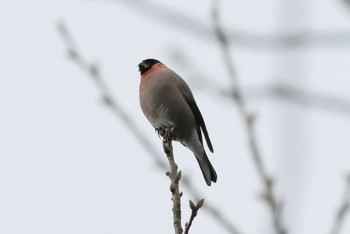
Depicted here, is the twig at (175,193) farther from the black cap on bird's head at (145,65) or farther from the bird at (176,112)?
the black cap on bird's head at (145,65)

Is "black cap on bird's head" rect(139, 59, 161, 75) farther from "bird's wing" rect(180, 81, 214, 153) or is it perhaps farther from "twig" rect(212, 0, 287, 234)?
"twig" rect(212, 0, 287, 234)

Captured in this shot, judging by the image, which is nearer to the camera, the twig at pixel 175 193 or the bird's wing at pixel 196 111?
the twig at pixel 175 193

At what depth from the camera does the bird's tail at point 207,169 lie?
18.9ft

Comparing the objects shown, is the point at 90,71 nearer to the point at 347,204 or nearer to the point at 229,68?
the point at 229,68

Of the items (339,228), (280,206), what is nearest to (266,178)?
(280,206)

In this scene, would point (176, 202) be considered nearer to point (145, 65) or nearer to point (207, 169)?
point (207, 169)

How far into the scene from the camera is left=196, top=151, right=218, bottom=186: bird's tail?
5766mm

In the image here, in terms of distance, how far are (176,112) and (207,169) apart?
2.08 ft

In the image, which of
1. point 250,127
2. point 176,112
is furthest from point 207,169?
point 250,127

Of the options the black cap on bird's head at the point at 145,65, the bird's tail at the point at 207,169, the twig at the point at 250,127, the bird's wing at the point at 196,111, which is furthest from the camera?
the black cap on bird's head at the point at 145,65

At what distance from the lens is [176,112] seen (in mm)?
5844

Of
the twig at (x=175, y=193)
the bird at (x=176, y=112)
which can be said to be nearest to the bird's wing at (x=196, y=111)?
the bird at (x=176, y=112)

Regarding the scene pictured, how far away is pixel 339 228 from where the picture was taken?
6.17 feet

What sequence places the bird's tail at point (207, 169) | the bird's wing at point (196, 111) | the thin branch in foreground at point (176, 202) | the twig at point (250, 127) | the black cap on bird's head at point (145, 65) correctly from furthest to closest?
the black cap on bird's head at point (145, 65)
the bird's wing at point (196, 111)
the bird's tail at point (207, 169)
the thin branch in foreground at point (176, 202)
the twig at point (250, 127)
